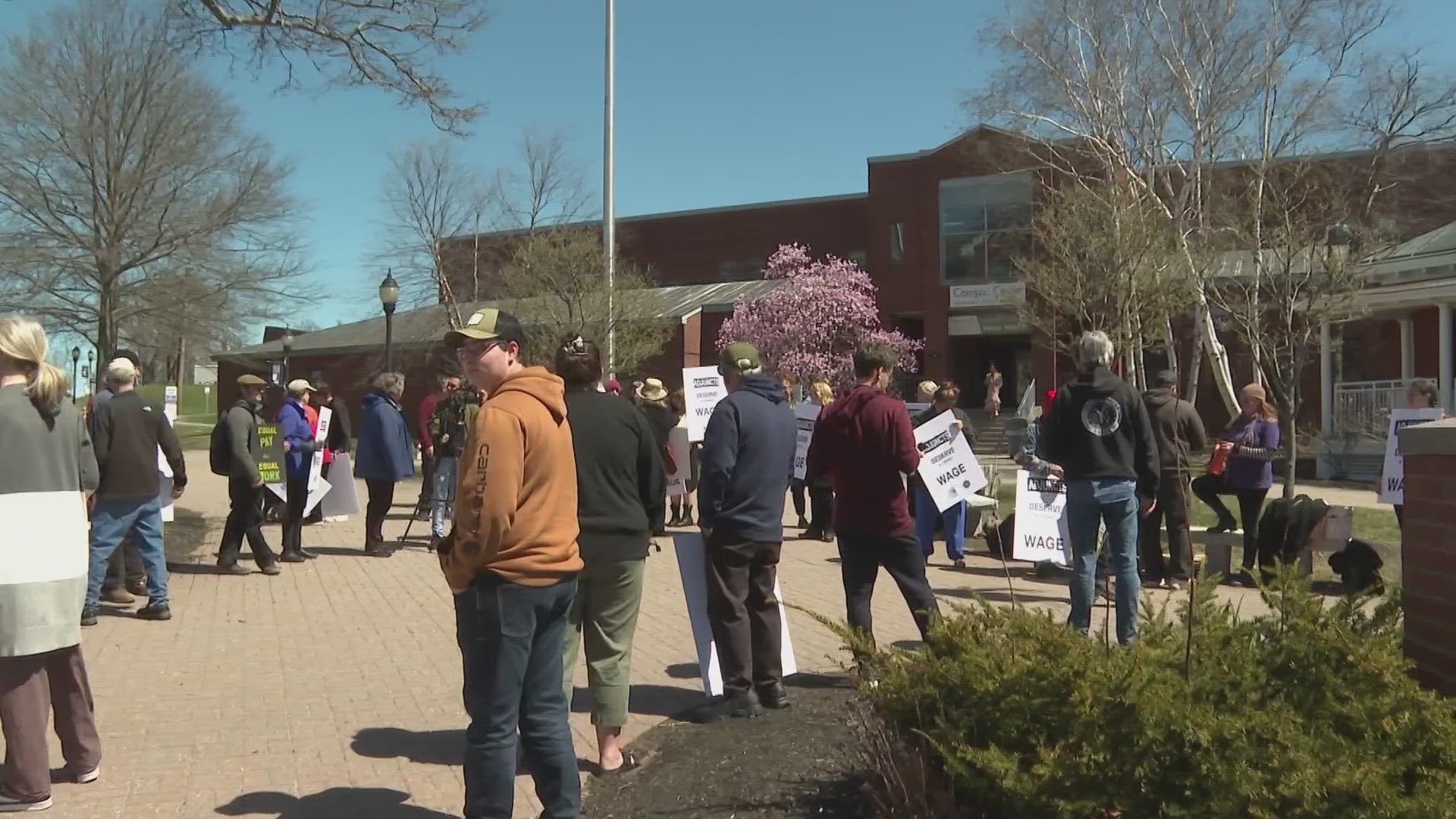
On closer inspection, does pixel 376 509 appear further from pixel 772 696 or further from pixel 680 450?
pixel 772 696

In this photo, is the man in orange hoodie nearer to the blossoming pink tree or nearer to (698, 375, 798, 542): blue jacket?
(698, 375, 798, 542): blue jacket

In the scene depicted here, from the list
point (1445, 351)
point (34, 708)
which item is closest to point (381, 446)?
point (34, 708)

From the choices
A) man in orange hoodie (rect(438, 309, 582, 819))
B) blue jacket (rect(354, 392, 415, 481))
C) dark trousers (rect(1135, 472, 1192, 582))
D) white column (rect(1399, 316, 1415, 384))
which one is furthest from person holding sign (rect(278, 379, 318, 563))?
white column (rect(1399, 316, 1415, 384))

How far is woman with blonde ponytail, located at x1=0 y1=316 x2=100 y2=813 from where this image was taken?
14.6ft

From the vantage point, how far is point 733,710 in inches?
221

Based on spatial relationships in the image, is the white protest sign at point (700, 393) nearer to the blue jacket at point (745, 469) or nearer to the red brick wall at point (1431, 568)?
the blue jacket at point (745, 469)

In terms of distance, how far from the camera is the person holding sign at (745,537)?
5.60 meters

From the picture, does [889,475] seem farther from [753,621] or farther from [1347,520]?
[1347,520]

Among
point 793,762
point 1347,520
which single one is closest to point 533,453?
point 793,762

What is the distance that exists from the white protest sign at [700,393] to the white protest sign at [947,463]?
2.45 m

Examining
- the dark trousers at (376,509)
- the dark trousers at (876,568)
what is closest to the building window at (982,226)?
the dark trousers at (376,509)

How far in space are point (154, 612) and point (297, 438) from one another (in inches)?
139

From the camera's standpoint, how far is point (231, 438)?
992 cm

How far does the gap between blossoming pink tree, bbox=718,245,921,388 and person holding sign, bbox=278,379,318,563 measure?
25437 millimetres
